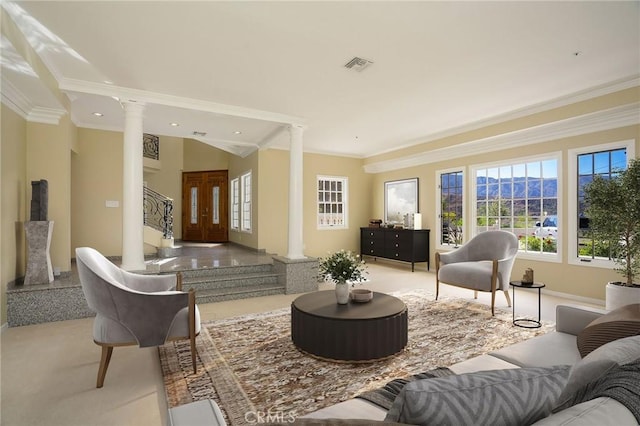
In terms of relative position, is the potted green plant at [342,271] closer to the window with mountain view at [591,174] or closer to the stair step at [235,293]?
the stair step at [235,293]

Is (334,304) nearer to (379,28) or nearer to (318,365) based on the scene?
(318,365)

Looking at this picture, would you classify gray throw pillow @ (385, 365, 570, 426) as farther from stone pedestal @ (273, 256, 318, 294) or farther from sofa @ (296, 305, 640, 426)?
stone pedestal @ (273, 256, 318, 294)

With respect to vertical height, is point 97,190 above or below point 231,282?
above

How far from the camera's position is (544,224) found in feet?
17.6

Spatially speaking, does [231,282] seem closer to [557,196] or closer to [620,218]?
[620,218]

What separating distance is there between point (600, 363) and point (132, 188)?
4958 millimetres

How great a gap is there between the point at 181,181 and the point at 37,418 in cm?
923

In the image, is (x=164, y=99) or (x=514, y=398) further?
(x=164, y=99)

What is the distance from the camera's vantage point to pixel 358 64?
375 cm

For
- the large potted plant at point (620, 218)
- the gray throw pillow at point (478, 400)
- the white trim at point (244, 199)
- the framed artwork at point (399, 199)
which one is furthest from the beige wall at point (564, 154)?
the gray throw pillow at point (478, 400)

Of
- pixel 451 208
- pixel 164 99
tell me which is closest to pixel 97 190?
pixel 164 99

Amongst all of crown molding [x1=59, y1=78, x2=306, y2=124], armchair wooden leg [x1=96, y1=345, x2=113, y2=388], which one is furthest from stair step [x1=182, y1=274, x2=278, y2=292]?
crown molding [x1=59, y1=78, x2=306, y2=124]

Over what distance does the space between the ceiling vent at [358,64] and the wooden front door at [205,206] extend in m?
7.21

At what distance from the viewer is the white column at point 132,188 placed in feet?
14.8
